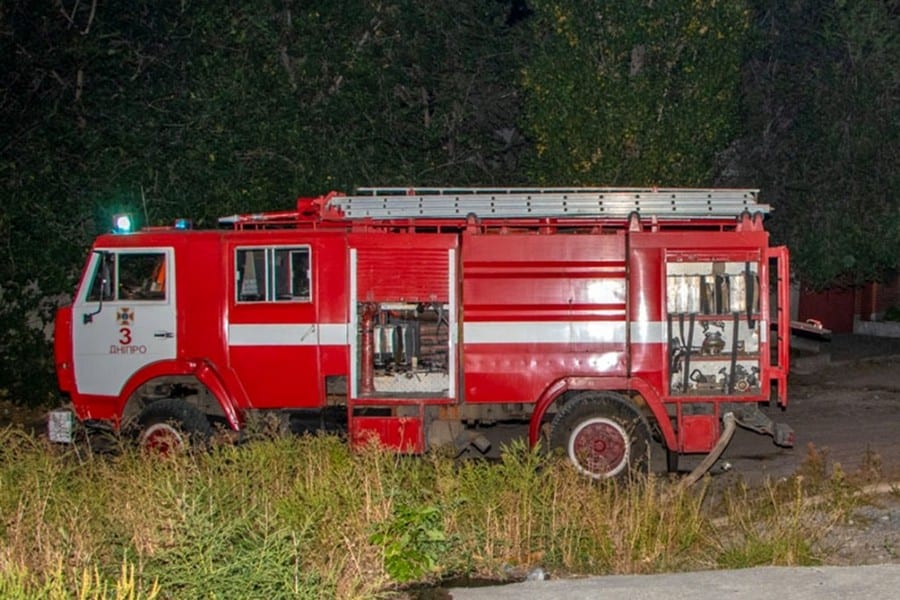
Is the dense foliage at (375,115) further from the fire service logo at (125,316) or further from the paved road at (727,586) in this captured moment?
the paved road at (727,586)

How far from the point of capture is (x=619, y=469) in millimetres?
10805

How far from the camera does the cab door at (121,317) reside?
37.6 ft

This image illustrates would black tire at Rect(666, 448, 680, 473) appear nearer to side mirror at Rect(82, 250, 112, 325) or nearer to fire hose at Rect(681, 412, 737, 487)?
fire hose at Rect(681, 412, 737, 487)

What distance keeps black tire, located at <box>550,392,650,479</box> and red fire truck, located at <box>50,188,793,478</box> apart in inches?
0.7

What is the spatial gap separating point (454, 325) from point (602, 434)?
175 centimetres

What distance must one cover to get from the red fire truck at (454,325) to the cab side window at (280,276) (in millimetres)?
20

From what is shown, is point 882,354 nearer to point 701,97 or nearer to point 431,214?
point 701,97

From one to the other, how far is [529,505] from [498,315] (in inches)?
133

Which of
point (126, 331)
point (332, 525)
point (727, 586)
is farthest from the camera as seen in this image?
point (126, 331)

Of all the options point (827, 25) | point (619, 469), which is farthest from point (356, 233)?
point (827, 25)

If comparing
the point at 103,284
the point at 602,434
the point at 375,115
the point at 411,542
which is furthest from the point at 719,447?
the point at 375,115

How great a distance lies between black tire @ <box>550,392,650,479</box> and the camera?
1077 cm

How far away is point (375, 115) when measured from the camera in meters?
18.1

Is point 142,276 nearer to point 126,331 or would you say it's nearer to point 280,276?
point 126,331
